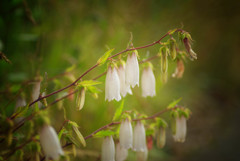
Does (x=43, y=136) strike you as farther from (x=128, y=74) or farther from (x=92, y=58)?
(x=92, y=58)

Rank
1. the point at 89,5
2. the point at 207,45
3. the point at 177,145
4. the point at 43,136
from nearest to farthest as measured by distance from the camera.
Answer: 1. the point at 43,136
2. the point at 89,5
3. the point at 177,145
4. the point at 207,45

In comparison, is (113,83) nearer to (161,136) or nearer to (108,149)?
(108,149)

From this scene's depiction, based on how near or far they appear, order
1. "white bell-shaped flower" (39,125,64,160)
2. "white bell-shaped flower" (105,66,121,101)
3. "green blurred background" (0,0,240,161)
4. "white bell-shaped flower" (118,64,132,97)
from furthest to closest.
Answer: "green blurred background" (0,0,240,161)
"white bell-shaped flower" (118,64,132,97)
"white bell-shaped flower" (105,66,121,101)
"white bell-shaped flower" (39,125,64,160)

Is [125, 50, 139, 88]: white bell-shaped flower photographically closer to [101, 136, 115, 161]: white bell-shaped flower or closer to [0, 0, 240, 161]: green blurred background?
[101, 136, 115, 161]: white bell-shaped flower

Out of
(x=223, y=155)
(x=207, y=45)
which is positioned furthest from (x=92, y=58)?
(x=207, y=45)

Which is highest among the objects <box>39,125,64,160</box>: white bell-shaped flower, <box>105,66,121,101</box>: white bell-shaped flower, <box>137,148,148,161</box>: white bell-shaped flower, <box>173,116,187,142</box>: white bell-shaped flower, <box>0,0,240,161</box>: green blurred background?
<box>0,0,240,161</box>: green blurred background

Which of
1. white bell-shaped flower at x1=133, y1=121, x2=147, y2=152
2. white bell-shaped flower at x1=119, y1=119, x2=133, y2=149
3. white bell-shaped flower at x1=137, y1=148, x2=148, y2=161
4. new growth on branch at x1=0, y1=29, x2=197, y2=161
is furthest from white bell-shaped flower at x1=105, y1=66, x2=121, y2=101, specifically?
white bell-shaped flower at x1=137, y1=148, x2=148, y2=161
